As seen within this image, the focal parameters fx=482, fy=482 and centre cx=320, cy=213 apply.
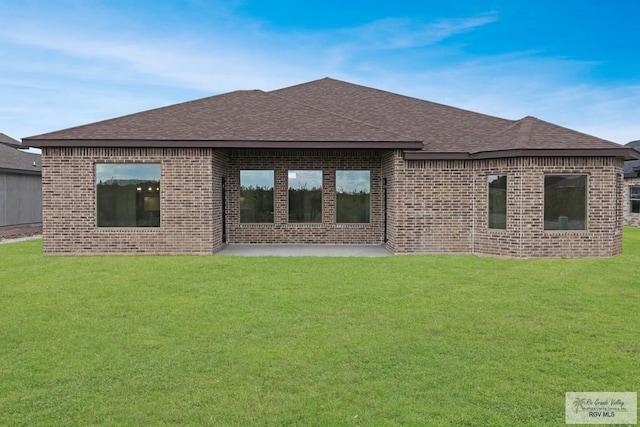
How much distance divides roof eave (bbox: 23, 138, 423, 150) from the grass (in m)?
4.47

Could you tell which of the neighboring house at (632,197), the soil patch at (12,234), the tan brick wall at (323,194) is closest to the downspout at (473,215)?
the tan brick wall at (323,194)

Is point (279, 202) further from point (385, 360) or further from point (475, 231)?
point (385, 360)

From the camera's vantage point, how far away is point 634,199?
26.8 meters

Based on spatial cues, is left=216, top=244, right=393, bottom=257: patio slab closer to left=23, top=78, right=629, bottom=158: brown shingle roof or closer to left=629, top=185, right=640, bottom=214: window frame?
left=23, top=78, right=629, bottom=158: brown shingle roof

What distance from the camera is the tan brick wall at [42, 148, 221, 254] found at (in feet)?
43.7

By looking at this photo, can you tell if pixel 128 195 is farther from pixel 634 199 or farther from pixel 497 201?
pixel 634 199

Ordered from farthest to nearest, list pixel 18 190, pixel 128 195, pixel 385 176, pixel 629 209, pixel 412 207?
pixel 629 209
pixel 18 190
pixel 385 176
pixel 412 207
pixel 128 195

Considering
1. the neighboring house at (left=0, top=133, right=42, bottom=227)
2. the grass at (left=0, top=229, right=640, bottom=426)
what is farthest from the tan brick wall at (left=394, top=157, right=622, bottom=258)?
the neighboring house at (left=0, top=133, right=42, bottom=227)

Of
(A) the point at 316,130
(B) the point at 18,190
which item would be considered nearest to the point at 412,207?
(A) the point at 316,130

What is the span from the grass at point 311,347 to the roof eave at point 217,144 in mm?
4471

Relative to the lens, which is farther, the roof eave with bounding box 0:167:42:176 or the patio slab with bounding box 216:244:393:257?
the roof eave with bounding box 0:167:42:176

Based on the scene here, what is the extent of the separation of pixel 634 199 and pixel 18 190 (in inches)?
1313

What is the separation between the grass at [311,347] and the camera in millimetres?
3869
